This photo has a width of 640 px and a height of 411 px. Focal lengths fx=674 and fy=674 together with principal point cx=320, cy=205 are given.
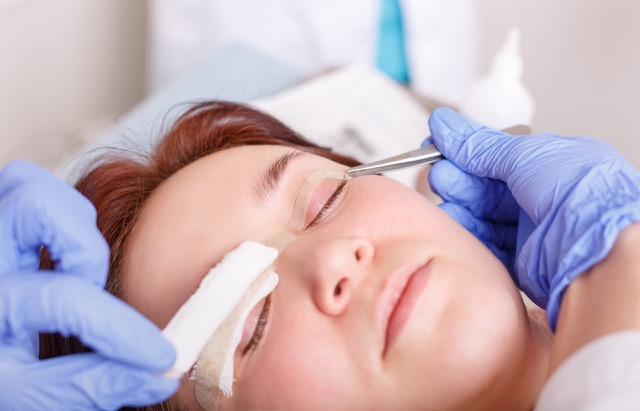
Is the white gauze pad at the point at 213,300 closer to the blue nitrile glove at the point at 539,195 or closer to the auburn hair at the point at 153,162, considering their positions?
the auburn hair at the point at 153,162

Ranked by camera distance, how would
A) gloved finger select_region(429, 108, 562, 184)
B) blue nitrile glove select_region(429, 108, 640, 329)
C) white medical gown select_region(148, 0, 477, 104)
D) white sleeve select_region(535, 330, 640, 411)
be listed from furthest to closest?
white medical gown select_region(148, 0, 477, 104) → gloved finger select_region(429, 108, 562, 184) → blue nitrile glove select_region(429, 108, 640, 329) → white sleeve select_region(535, 330, 640, 411)

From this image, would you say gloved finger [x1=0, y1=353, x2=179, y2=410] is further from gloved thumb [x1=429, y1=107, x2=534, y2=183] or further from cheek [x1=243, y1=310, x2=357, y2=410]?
gloved thumb [x1=429, y1=107, x2=534, y2=183]

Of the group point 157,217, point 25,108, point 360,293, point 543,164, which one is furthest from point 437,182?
point 25,108

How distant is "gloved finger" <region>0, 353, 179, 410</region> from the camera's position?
31.7 inches

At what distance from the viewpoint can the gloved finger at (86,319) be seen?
778 mm

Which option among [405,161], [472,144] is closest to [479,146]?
[472,144]

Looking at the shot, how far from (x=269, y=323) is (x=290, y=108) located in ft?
2.98

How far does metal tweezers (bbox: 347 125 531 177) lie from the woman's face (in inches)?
2.7

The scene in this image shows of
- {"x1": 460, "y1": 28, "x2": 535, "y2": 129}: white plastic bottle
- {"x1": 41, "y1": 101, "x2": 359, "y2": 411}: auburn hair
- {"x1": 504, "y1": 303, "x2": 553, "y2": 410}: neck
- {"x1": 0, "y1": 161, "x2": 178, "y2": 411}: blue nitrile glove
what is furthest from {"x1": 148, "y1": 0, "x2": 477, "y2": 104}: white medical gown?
{"x1": 0, "y1": 161, "x2": 178, "y2": 411}: blue nitrile glove

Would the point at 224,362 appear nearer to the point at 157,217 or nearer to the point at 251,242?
the point at 251,242

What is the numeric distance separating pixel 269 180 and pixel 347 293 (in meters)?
0.24

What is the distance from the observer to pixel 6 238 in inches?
33.7

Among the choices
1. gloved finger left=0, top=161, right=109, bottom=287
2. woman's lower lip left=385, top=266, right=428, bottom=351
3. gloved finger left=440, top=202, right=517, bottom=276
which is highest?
gloved finger left=0, top=161, right=109, bottom=287

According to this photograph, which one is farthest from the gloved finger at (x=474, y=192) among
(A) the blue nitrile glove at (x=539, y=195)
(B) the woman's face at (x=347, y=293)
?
(B) the woman's face at (x=347, y=293)
